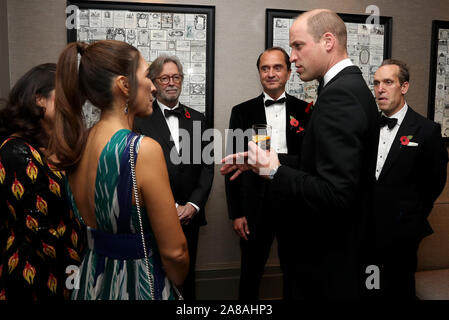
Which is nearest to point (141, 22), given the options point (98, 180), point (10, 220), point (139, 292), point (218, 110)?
point (218, 110)

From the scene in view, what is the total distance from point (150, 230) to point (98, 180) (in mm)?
267

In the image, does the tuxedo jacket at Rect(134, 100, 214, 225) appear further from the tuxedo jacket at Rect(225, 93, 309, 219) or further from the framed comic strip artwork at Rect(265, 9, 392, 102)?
the framed comic strip artwork at Rect(265, 9, 392, 102)

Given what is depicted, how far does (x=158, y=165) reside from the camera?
3.98ft

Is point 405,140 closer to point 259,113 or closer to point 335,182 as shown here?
point 259,113

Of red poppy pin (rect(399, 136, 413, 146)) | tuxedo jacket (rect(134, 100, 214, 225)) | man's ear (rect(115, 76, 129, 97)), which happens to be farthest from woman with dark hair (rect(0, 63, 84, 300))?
red poppy pin (rect(399, 136, 413, 146))

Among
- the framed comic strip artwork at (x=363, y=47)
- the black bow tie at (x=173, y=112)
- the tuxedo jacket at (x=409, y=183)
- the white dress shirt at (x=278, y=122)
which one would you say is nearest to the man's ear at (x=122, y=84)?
the black bow tie at (x=173, y=112)

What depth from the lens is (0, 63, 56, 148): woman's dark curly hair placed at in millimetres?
1777

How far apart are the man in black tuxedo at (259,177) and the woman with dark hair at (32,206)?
1.33m

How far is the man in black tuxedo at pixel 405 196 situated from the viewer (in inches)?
102

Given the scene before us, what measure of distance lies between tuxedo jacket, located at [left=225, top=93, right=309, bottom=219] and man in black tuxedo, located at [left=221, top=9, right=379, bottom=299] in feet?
3.31

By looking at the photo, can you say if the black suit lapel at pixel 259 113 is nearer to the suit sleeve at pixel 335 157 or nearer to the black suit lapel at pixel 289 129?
the black suit lapel at pixel 289 129

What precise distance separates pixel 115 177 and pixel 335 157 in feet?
2.68

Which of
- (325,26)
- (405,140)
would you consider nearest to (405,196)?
(405,140)
